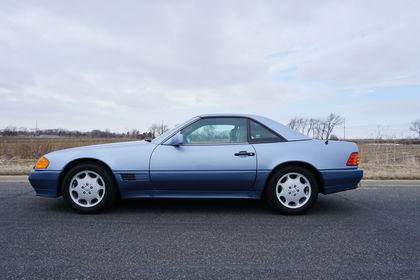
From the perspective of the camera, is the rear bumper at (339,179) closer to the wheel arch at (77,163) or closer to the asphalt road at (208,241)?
the asphalt road at (208,241)

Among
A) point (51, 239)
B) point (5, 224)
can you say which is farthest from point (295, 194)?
point (5, 224)

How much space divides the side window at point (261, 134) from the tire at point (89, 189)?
204cm

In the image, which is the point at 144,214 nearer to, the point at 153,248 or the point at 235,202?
the point at 153,248

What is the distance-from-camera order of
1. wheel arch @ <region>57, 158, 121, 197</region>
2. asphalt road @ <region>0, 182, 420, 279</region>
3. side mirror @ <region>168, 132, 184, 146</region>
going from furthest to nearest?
wheel arch @ <region>57, 158, 121, 197</region>, side mirror @ <region>168, 132, 184, 146</region>, asphalt road @ <region>0, 182, 420, 279</region>

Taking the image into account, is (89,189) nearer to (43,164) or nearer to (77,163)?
(77,163)

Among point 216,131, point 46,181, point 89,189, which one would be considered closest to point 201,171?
point 216,131

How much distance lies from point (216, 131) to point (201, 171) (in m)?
0.62

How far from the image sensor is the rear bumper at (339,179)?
10.6 ft

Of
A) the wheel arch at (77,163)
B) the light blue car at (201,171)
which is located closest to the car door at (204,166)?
the light blue car at (201,171)

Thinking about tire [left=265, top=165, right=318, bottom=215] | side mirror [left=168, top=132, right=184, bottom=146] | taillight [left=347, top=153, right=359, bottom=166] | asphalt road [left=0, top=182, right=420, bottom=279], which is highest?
side mirror [left=168, top=132, right=184, bottom=146]

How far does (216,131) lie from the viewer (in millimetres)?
3396

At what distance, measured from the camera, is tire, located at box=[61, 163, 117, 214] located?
10.5ft

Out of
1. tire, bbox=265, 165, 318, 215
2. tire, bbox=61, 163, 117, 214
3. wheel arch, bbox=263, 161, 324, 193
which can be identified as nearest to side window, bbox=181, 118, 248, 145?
wheel arch, bbox=263, 161, 324, 193

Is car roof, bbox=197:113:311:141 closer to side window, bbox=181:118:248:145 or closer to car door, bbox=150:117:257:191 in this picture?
side window, bbox=181:118:248:145
